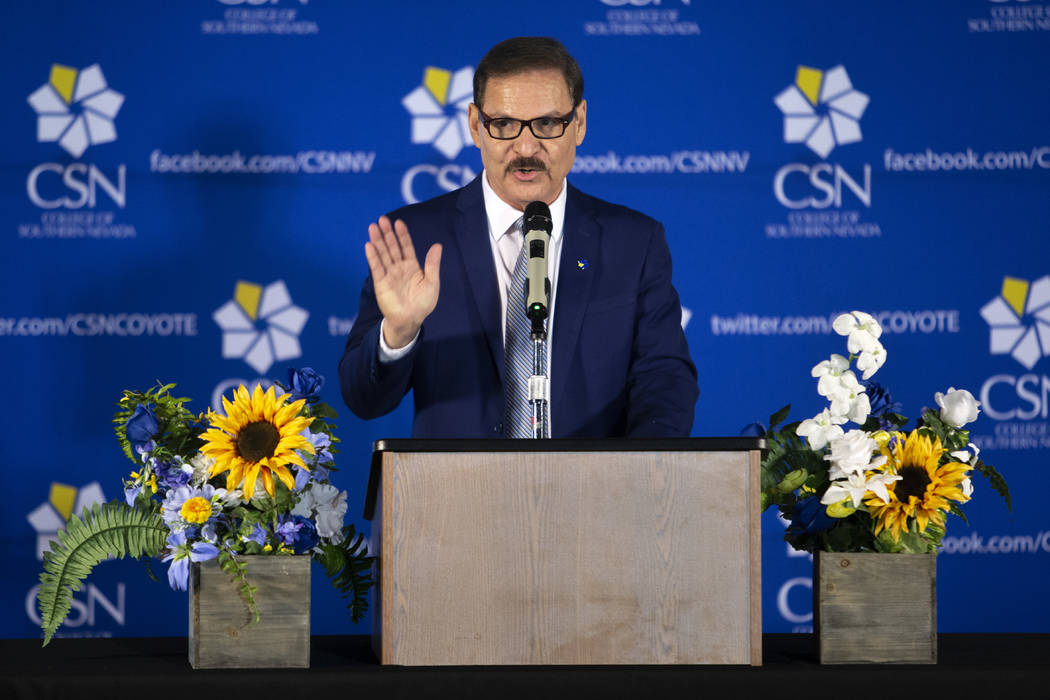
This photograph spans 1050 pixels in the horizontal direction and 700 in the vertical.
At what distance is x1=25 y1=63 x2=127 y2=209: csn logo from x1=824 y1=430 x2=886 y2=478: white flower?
288 centimetres

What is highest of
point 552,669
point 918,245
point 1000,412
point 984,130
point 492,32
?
point 492,32

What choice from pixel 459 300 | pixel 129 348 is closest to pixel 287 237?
pixel 129 348

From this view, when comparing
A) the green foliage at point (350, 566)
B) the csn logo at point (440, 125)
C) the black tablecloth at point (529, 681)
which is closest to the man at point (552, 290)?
the green foliage at point (350, 566)

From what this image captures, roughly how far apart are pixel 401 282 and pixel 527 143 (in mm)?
649

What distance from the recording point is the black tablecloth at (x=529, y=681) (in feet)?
4.83

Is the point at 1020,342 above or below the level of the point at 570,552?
above

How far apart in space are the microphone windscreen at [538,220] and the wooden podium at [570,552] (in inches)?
15.0

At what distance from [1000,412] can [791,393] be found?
0.73 metres

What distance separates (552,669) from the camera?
150 centimetres

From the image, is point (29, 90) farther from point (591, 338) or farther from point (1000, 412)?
point (1000, 412)

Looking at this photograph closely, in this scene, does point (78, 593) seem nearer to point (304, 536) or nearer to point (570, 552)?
point (304, 536)

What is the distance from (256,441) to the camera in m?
1.62

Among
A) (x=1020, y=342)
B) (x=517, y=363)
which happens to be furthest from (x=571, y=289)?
(x=1020, y=342)

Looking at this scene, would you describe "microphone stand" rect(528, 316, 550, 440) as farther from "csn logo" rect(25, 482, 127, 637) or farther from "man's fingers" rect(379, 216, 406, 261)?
"csn logo" rect(25, 482, 127, 637)
